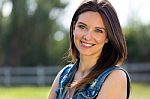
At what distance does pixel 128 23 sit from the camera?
2541 centimetres

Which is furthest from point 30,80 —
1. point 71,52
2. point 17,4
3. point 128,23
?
point 71,52

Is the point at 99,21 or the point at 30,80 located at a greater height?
the point at 99,21

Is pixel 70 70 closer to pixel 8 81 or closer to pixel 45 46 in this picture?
pixel 8 81

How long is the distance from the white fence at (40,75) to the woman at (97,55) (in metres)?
16.9

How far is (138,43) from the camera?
866 inches

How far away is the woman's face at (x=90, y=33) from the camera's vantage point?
210cm

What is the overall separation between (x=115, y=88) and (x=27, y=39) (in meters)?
21.5

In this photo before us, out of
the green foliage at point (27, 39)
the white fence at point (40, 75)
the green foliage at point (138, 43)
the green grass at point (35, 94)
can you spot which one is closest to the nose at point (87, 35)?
the green grass at point (35, 94)

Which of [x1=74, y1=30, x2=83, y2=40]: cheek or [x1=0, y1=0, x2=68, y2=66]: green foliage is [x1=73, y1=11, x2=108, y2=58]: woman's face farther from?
[x1=0, y1=0, x2=68, y2=66]: green foliage

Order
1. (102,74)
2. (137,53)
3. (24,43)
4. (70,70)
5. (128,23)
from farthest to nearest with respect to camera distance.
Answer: (128,23) < (24,43) < (137,53) < (70,70) < (102,74)

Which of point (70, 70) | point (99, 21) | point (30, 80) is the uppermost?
point (99, 21)

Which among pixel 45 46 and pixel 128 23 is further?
pixel 128 23

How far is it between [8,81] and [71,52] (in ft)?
56.2

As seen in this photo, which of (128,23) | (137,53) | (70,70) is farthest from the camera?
(128,23)
